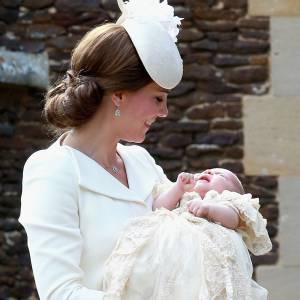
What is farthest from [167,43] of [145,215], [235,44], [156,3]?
[235,44]

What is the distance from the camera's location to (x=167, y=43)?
2707 mm

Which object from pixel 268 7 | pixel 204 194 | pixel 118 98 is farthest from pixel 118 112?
pixel 268 7

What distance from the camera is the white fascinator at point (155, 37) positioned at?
2629 millimetres

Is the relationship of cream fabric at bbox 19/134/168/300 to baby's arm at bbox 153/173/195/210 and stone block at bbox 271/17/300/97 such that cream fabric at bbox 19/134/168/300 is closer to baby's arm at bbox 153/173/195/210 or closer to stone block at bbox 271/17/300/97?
baby's arm at bbox 153/173/195/210

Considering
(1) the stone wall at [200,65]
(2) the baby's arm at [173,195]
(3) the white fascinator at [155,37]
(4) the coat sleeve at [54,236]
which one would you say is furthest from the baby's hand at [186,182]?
(1) the stone wall at [200,65]

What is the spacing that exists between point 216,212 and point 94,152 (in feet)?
1.22

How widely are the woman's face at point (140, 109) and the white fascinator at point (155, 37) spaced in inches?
1.4

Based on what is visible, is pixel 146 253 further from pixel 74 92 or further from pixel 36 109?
pixel 36 109

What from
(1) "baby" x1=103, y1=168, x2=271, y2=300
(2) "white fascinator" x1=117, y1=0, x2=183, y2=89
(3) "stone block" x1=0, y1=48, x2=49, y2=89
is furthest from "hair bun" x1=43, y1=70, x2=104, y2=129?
(3) "stone block" x1=0, y1=48, x2=49, y2=89

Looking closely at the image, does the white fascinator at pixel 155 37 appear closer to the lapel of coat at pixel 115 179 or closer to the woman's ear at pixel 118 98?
the woman's ear at pixel 118 98

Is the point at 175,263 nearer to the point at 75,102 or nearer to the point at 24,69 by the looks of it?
the point at 75,102

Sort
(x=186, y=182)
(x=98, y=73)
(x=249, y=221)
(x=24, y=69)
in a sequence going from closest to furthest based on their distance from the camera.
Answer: (x=98, y=73) < (x=249, y=221) < (x=186, y=182) < (x=24, y=69)

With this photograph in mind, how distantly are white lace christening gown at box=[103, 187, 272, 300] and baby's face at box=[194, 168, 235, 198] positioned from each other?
0.85ft

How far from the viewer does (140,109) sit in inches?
105
